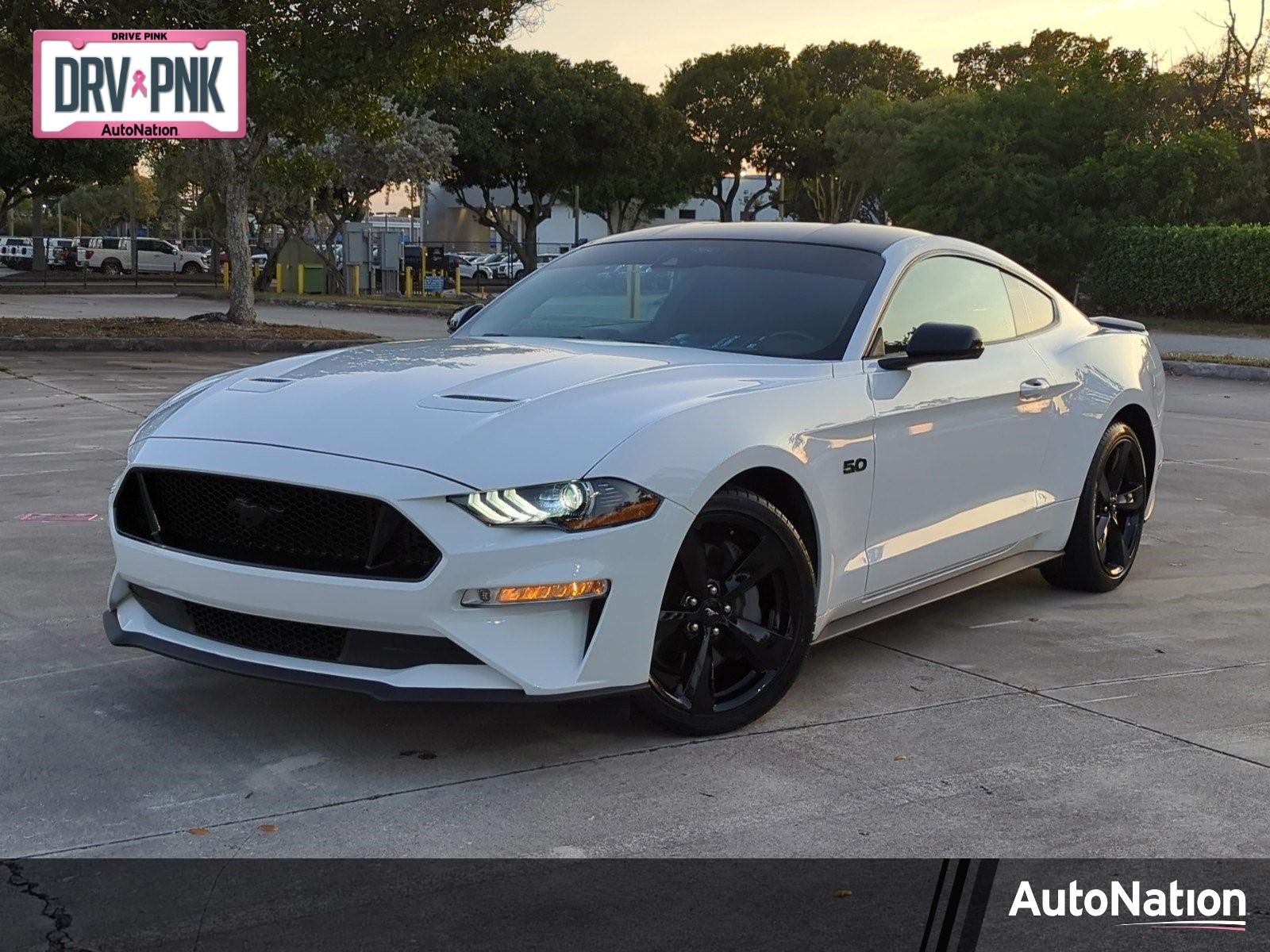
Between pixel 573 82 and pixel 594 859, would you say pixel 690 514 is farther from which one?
pixel 573 82

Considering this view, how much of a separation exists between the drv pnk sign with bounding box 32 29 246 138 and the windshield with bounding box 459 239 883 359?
16.5 m

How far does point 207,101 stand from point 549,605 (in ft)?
65.9

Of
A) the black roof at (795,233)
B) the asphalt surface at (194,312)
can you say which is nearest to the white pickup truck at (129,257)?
the asphalt surface at (194,312)

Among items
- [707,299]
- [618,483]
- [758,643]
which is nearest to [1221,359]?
[707,299]

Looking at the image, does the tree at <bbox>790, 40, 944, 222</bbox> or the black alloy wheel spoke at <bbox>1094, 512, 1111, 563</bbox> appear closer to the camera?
the black alloy wheel spoke at <bbox>1094, 512, 1111, 563</bbox>

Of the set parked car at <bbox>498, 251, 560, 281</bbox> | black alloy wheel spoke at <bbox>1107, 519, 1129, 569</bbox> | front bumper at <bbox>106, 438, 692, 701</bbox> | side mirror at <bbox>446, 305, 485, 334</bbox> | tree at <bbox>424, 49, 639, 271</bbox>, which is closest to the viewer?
front bumper at <bbox>106, 438, 692, 701</bbox>

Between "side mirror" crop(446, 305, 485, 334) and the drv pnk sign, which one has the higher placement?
the drv pnk sign

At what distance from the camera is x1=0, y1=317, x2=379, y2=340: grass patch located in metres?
20.9

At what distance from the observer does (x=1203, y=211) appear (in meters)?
33.4

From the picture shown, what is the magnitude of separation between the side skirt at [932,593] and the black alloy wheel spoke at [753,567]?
1.40 feet

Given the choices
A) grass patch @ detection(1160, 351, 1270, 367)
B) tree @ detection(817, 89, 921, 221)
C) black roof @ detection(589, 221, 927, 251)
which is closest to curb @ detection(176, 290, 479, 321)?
grass patch @ detection(1160, 351, 1270, 367)

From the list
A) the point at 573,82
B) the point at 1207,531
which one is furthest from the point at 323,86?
the point at 573,82

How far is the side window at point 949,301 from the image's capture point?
5.51 m

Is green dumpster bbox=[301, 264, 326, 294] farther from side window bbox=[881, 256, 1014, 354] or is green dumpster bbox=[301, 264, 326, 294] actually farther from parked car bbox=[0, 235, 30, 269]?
side window bbox=[881, 256, 1014, 354]
